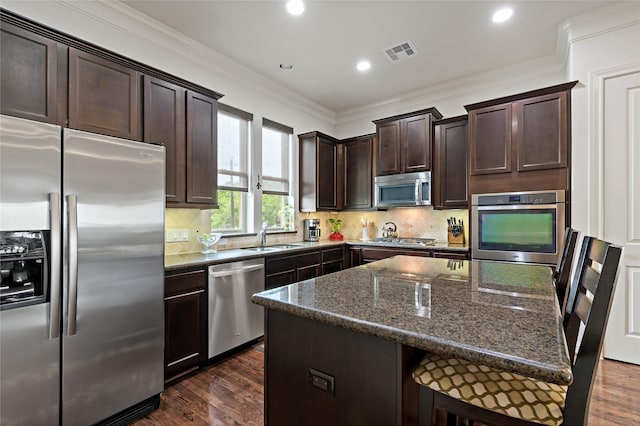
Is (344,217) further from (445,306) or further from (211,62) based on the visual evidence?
(445,306)

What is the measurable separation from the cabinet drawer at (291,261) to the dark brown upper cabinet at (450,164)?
5.76ft

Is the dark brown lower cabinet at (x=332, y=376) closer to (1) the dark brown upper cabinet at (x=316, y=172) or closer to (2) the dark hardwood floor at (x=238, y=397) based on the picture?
(2) the dark hardwood floor at (x=238, y=397)

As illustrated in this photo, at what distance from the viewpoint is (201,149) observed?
117 inches

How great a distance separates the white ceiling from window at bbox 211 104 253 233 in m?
0.68

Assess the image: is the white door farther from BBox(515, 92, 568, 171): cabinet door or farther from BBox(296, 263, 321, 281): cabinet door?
BBox(296, 263, 321, 281): cabinet door

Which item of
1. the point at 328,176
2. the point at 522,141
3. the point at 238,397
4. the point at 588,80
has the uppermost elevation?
the point at 588,80

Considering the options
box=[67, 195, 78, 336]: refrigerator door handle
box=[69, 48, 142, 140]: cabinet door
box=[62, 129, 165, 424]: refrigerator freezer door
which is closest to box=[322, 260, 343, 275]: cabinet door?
box=[62, 129, 165, 424]: refrigerator freezer door

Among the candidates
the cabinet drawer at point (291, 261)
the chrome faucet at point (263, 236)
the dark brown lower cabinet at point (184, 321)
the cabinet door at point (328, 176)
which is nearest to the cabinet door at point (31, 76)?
the dark brown lower cabinet at point (184, 321)

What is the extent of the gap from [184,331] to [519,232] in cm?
334

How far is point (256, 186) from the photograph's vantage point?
4012 mm

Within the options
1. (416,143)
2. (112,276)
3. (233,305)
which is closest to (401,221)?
(416,143)

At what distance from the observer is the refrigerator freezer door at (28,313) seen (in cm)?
154

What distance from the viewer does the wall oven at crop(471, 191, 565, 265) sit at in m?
3.03

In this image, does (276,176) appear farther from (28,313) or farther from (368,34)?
(28,313)
